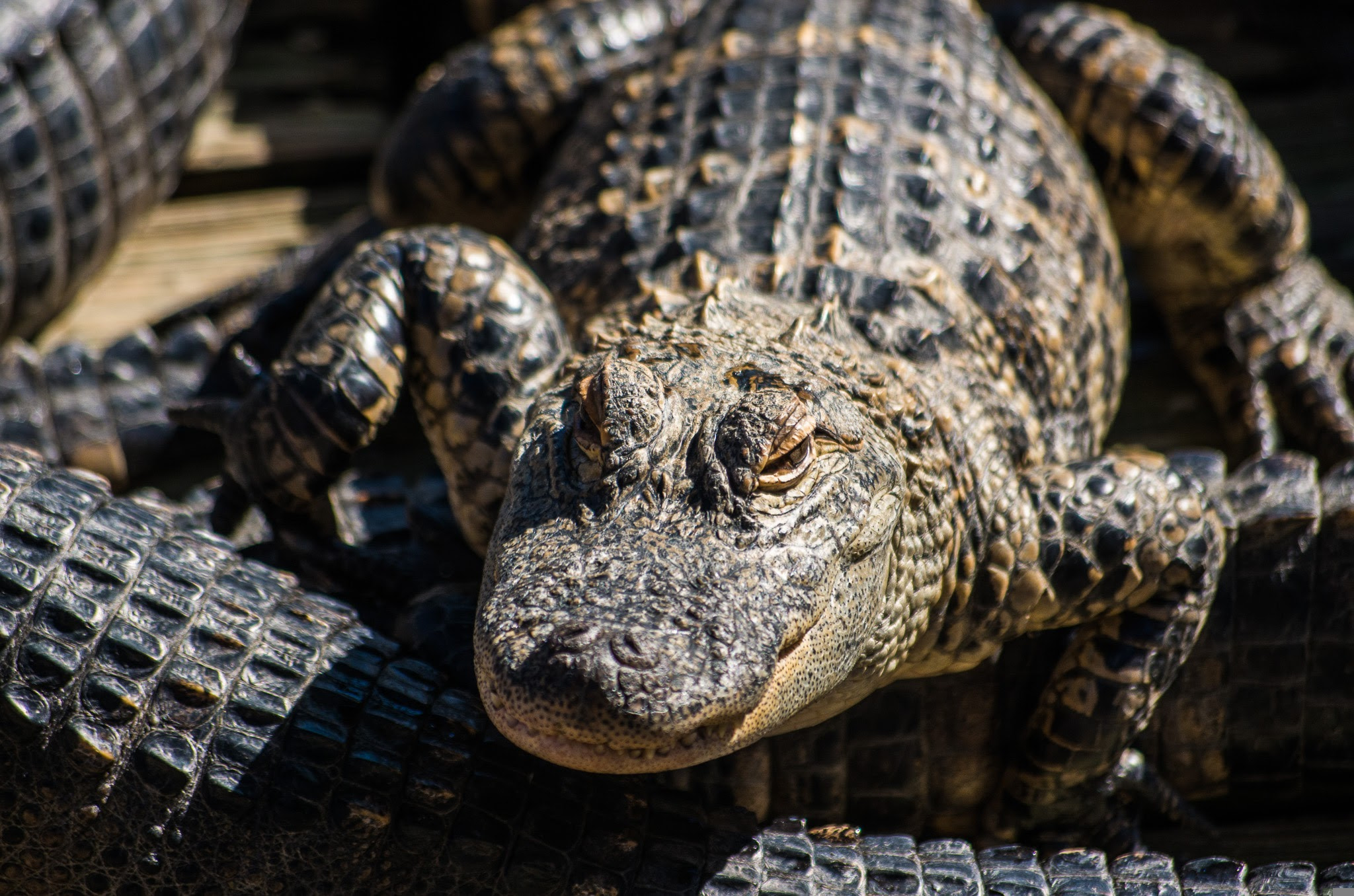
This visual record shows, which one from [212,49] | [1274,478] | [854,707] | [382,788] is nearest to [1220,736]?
[1274,478]

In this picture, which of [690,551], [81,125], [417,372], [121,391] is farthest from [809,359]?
[81,125]

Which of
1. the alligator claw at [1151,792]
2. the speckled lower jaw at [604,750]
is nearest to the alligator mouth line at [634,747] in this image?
the speckled lower jaw at [604,750]

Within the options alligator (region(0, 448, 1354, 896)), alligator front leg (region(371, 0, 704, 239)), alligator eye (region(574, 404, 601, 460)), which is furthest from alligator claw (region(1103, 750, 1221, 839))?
alligator front leg (region(371, 0, 704, 239))

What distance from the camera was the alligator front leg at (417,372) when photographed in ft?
8.38

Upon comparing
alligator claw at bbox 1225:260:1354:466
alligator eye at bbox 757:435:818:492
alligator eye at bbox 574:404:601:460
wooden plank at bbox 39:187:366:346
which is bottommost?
wooden plank at bbox 39:187:366:346

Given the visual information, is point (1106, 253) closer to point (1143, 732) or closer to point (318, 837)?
point (1143, 732)

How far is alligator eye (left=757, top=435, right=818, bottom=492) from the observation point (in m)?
1.92

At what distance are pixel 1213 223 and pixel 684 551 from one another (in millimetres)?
2076

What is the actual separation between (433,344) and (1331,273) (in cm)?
248

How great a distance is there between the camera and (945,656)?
2.43 m

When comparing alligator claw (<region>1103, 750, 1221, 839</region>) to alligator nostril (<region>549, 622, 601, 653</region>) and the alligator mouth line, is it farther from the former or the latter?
alligator nostril (<region>549, 622, 601, 653</region>)

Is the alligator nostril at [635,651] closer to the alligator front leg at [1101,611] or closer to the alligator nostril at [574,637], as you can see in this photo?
the alligator nostril at [574,637]

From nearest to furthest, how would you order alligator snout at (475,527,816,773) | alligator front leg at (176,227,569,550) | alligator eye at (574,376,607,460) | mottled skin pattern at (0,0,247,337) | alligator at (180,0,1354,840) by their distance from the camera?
alligator snout at (475,527,816,773), alligator at (180,0,1354,840), alligator eye at (574,376,607,460), alligator front leg at (176,227,569,550), mottled skin pattern at (0,0,247,337)

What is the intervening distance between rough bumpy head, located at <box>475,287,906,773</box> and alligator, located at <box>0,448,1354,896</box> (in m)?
0.27
